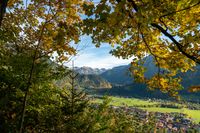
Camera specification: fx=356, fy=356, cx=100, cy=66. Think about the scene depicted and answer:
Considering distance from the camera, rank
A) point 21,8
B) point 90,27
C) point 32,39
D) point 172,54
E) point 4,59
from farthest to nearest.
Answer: point 21,8
point 32,39
point 4,59
point 172,54
point 90,27

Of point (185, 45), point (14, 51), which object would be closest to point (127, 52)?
point (185, 45)

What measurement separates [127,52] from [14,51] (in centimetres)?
1055

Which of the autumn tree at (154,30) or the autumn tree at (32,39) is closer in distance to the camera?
the autumn tree at (154,30)

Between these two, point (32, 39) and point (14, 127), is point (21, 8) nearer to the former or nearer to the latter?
point (32, 39)

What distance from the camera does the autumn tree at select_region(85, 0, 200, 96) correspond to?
9.55m

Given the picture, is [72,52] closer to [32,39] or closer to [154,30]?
[32,39]

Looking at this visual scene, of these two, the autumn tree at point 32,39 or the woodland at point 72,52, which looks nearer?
the woodland at point 72,52

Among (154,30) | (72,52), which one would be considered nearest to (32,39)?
(72,52)

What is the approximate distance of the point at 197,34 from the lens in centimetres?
1101

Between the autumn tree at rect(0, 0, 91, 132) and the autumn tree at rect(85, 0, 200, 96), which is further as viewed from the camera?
the autumn tree at rect(0, 0, 91, 132)

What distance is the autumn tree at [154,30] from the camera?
9.55 meters

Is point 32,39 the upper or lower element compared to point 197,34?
upper

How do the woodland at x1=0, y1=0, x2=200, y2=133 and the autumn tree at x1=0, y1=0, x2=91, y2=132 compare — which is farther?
the autumn tree at x1=0, y1=0, x2=91, y2=132

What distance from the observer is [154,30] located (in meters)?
13.4
